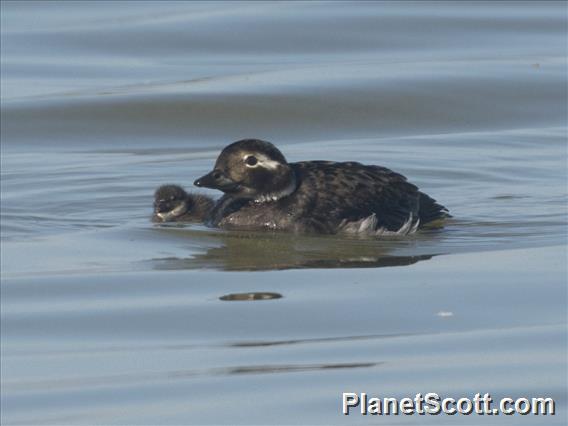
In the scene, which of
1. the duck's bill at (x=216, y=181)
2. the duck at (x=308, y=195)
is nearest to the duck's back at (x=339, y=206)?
the duck at (x=308, y=195)

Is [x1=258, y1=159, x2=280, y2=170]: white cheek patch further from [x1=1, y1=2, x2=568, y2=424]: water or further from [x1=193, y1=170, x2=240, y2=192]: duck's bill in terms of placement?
[x1=1, y1=2, x2=568, y2=424]: water

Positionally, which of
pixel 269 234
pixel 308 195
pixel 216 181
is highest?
pixel 216 181

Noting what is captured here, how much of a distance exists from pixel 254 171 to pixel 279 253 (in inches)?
37.7

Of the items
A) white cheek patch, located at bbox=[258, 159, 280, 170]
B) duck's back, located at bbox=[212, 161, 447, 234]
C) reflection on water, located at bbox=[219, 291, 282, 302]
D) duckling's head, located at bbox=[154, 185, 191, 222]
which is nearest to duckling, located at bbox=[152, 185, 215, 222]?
duckling's head, located at bbox=[154, 185, 191, 222]

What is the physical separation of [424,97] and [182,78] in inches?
119

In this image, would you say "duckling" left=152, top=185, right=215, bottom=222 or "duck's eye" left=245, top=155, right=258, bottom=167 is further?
"duckling" left=152, top=185, right=215, bottom=222

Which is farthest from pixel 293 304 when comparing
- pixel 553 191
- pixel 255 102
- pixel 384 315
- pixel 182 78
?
pixel 182 78

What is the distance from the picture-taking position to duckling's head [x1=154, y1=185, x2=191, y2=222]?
1416cm

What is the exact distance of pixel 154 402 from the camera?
28.8ft

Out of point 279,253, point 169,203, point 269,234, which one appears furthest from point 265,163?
point 169,203

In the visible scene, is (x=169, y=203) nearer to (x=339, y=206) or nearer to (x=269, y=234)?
(x=269, y=234)

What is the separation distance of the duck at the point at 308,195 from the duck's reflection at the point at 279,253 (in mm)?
132

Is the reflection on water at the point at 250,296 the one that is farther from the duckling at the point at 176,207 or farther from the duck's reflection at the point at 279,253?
the duckling at the point at 176,207

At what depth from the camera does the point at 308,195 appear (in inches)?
533
